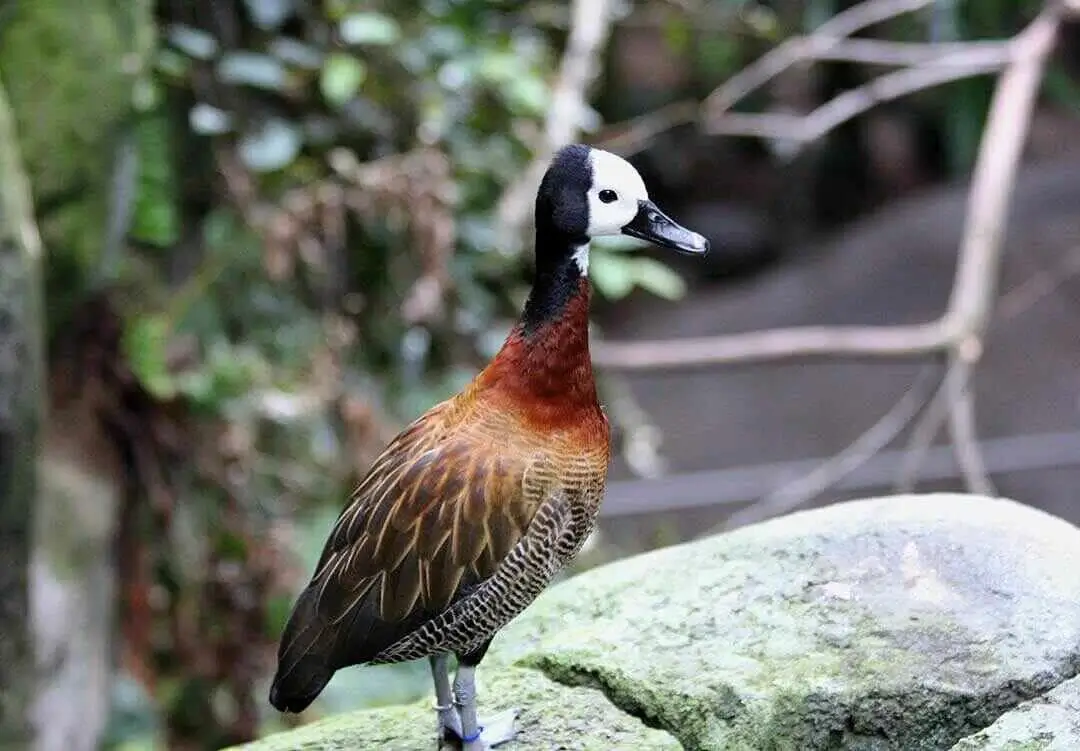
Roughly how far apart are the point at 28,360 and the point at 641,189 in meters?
1.65

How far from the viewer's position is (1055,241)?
266 inches

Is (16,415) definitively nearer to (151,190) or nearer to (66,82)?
(151,190)

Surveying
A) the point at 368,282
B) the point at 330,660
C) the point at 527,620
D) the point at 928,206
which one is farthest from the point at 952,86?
the point at 330,660

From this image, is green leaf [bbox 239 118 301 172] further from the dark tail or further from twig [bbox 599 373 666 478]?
the dark tail

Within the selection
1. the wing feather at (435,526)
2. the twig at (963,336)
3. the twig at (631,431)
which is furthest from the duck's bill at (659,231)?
the twig at (631,431)

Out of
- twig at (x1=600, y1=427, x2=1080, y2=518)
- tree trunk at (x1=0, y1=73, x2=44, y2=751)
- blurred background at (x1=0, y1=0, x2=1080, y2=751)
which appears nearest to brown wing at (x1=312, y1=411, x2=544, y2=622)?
tree trunk at (x1=0, y1=73, x2=44, y2=751)

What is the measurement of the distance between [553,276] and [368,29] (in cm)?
181

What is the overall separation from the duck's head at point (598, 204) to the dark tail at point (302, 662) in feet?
2.25

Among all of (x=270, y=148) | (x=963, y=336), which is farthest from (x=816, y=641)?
(x=270, y=148)

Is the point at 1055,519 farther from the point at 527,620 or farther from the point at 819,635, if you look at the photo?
the point at 527,620

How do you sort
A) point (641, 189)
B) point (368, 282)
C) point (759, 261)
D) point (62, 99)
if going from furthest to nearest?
1. point (759, 261)
2. point (368, 282)
3. point (62, 99)
4. point (641, 189)

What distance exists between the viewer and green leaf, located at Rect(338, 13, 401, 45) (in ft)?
12.0

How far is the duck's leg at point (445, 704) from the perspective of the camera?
2.17 m

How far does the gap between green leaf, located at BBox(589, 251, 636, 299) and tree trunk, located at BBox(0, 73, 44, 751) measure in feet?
4.77
